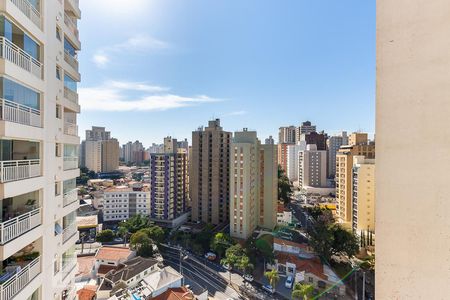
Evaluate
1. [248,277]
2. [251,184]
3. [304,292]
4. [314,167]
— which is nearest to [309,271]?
[304,292]

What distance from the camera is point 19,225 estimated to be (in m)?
2.68

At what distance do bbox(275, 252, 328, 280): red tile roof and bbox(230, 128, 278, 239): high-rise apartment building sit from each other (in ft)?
14.2

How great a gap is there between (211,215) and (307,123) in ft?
173

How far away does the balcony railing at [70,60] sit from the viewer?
4246 millimetres

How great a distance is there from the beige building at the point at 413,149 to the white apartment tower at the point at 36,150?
3.61m

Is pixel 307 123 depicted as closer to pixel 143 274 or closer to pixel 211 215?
pixel 211 215

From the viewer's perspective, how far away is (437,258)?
5.18 ft

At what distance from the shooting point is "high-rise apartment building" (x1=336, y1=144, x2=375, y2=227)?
24625 mm

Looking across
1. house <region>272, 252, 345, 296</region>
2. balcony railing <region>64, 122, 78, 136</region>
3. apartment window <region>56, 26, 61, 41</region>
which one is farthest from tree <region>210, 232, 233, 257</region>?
apartment window <region>56, 26, 61, 41</region>

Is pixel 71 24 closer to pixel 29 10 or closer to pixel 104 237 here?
pixel 29 10

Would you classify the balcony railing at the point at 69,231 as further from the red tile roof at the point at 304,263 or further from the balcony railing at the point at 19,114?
the red tile roof at the point at 304,263

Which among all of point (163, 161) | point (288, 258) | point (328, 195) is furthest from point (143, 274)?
point (328, 195)

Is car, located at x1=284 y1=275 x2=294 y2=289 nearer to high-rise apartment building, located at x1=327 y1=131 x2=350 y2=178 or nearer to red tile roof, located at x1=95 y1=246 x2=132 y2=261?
red tile roof, located at x1=95 y1=246 x2=132 y2=261

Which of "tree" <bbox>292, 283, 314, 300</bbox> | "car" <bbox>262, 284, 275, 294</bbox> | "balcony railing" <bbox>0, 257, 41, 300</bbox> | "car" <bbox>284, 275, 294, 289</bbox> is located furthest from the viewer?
"car" <bbox>284, 275, 294, 289</bbox>
